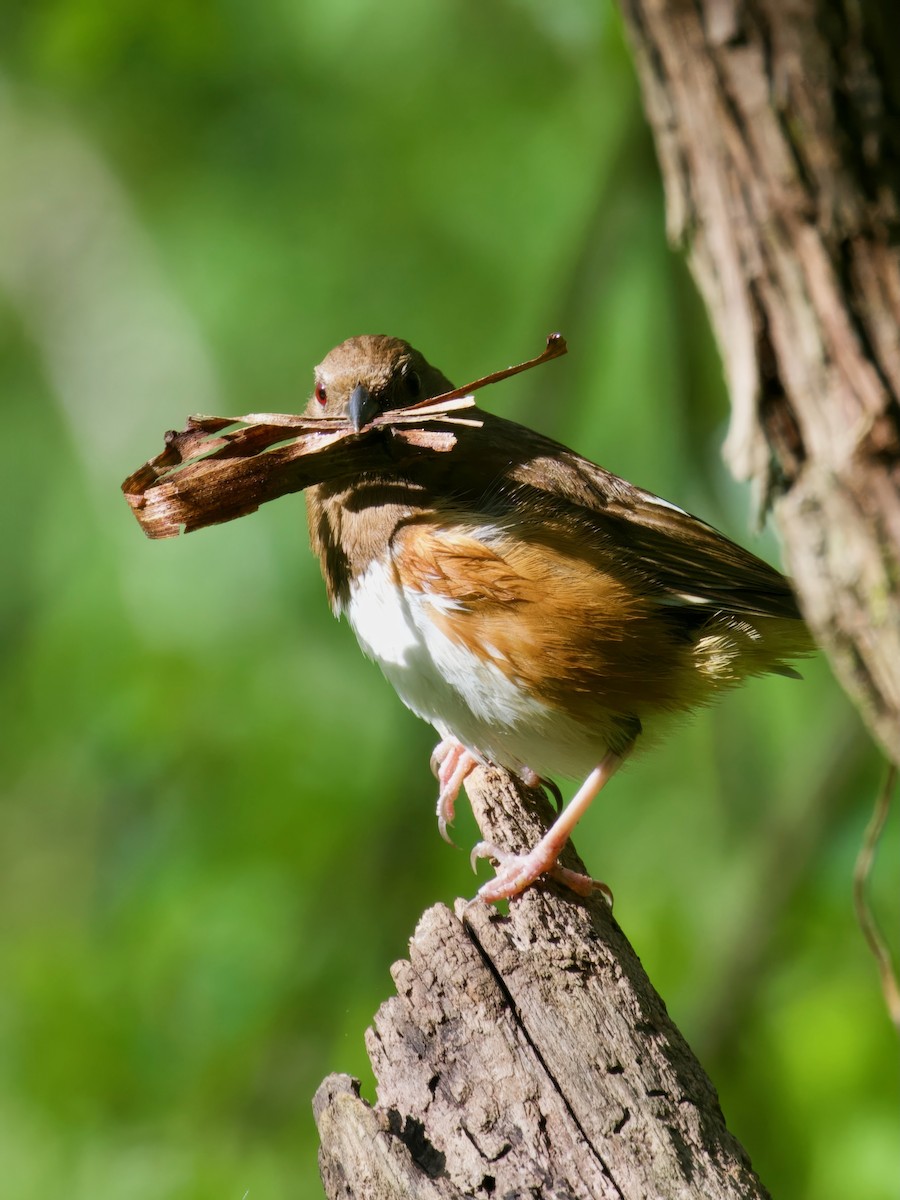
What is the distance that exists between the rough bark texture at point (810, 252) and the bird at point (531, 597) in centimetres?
177

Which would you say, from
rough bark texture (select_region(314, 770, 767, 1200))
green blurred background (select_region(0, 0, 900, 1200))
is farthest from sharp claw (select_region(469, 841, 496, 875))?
green blurred background (select_region(0, 0, 900, 1200))

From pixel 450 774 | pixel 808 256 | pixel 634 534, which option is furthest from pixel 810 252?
pixel 450 774

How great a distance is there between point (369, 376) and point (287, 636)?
302 cm

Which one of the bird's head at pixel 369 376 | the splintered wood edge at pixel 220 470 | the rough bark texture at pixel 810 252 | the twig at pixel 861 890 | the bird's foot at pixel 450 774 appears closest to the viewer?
the rough bark texture at pixel 810 252

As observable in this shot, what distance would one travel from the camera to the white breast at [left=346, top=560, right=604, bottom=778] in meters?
3.68

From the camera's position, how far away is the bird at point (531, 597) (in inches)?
145

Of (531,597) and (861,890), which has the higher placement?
(531,597)

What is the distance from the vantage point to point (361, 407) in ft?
12.4

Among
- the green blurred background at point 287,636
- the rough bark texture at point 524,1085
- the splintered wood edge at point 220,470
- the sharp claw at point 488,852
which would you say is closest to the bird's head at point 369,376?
the splintered wood edge at point 220,470

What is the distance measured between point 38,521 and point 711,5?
297 inches

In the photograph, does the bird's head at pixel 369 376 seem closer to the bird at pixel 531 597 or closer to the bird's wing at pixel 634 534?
the bird at pixel 531 597

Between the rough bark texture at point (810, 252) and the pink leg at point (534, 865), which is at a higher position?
the rough bark texture at point (810, 252)

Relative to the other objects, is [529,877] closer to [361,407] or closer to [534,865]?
[534,865]

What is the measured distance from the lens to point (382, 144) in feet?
26.0
